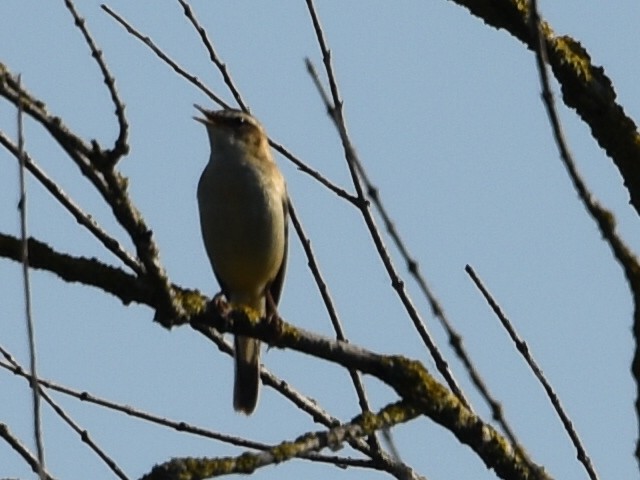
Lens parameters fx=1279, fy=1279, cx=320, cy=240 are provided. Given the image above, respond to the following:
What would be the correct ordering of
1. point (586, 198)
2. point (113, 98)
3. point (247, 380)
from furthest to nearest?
point (247, 380), point (113, 98), point (586, 198)

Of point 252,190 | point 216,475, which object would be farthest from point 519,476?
point 252,190

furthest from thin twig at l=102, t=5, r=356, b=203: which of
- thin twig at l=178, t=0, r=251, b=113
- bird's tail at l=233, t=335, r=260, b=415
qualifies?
bird's tail at l=233, t=335, r=260, b=415

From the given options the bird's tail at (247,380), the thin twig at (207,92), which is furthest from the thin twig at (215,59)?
the bird's tail at (247,380)

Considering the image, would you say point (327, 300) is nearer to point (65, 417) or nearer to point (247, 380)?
point (65, 417)

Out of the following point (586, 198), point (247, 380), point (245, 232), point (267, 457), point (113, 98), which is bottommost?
point (586, 198)

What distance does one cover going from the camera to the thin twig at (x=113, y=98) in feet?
9.93

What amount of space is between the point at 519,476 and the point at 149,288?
1215mm

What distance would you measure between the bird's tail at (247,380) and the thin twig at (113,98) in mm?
4510

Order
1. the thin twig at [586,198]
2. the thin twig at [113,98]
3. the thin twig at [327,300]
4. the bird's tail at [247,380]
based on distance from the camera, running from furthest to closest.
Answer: the bird's tail at [247,380], the thin twig at [327,300], the thin twig at [113,98], the thin twig at [586,198]

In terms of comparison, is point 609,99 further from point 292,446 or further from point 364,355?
point 292,446

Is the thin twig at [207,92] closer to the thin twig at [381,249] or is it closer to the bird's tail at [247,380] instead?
the thin twig at [381,249]

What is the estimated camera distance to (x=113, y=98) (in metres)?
3.04

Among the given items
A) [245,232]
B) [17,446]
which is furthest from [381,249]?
[245,232]

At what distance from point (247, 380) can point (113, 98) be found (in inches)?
185
